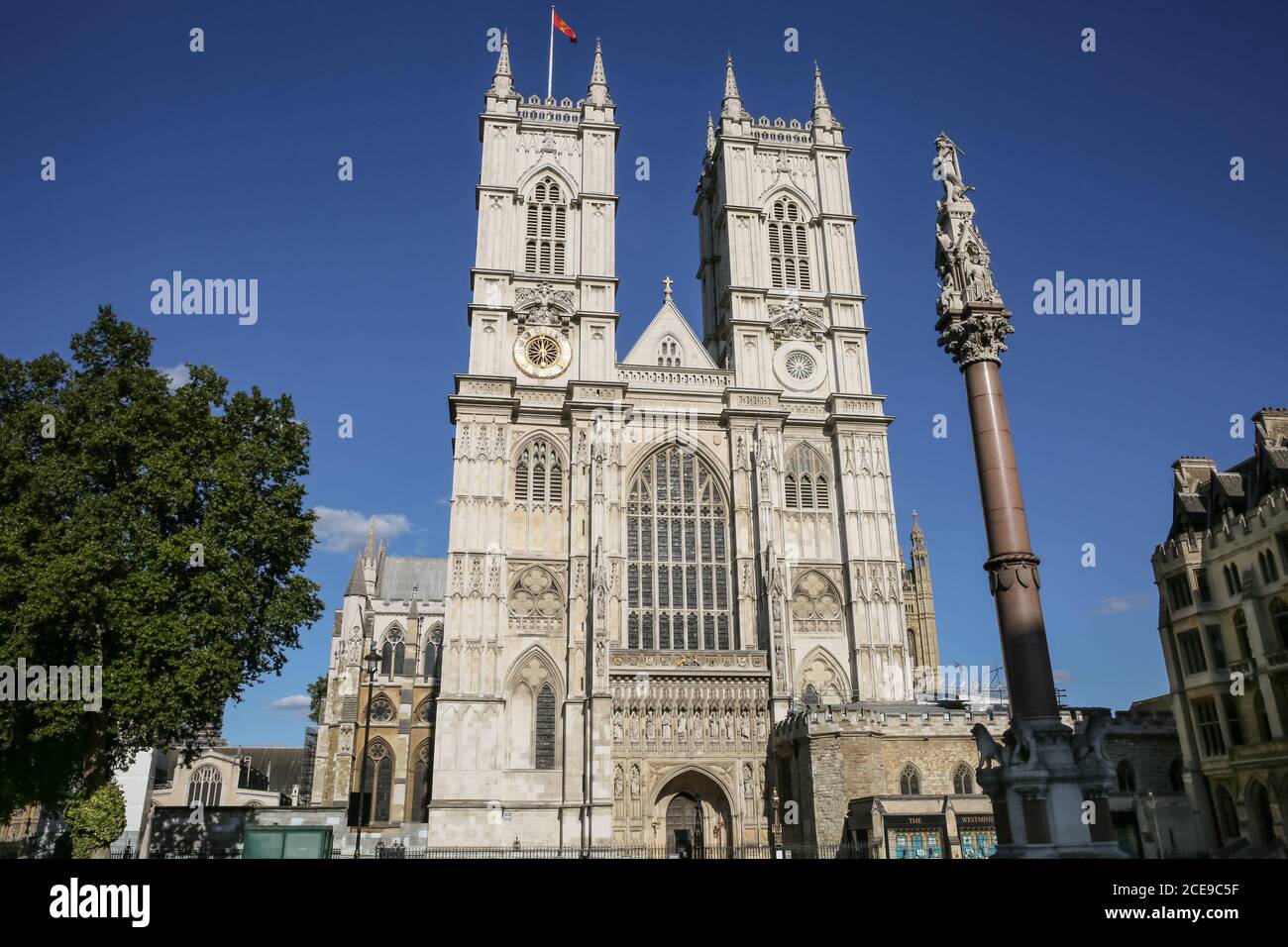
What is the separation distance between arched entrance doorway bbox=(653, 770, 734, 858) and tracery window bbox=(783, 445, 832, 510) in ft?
42.7

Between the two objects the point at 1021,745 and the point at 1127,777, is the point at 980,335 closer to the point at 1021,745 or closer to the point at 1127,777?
the point at 1021,745

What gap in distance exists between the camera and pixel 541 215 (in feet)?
154

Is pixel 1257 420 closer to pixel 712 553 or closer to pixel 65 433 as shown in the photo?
pixel 712 553

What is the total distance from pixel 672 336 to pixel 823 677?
17715mm

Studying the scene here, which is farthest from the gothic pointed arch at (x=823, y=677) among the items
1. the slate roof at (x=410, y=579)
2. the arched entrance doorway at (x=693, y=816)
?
the slate roof at (x=410, y=579)

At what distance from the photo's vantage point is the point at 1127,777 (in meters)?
29.1

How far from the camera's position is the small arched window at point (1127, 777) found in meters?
29.0

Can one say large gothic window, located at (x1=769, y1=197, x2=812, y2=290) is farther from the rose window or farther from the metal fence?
the metal fence

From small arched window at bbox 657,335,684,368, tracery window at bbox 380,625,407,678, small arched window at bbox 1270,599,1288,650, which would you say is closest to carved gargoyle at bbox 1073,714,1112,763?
small arched window at bbox 1270,599,1288,650

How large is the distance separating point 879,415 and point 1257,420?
53.9ft

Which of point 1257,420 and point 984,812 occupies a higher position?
point 1257,420

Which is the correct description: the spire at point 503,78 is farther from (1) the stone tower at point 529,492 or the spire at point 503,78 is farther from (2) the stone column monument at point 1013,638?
(2) the stone column monument at point 1013,638
